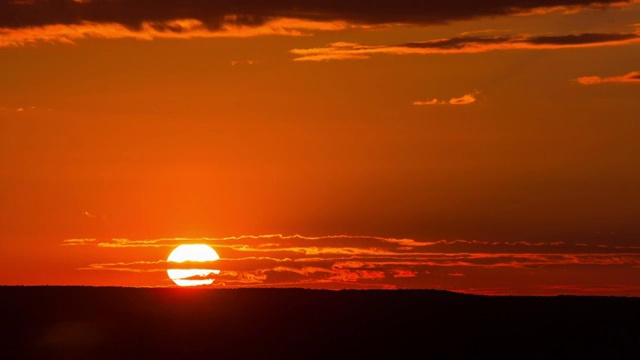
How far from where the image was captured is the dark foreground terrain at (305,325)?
122 ft

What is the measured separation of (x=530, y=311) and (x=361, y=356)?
19.6ft

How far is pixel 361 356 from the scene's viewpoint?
122 ft

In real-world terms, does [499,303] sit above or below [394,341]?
above

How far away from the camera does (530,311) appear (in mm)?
40469

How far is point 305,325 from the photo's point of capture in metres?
39.1

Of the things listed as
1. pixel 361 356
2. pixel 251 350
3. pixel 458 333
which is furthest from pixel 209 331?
pixel 458 333

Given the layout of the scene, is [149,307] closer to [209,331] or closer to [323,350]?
[209,331]

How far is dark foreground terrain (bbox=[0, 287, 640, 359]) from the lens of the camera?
3716 centimetres

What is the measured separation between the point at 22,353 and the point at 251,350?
5846 mm

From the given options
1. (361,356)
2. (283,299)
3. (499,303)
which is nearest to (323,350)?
(361,356)

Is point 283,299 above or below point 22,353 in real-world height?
Answer: above

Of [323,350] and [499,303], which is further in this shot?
[499,303]

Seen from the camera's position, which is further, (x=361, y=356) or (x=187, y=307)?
(x=187, y=307)

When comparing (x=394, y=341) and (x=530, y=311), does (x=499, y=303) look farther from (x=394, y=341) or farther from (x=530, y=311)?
(x=394, y=341)
